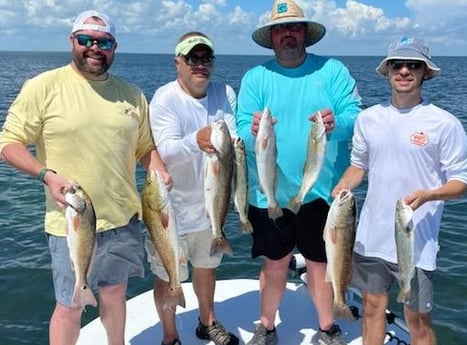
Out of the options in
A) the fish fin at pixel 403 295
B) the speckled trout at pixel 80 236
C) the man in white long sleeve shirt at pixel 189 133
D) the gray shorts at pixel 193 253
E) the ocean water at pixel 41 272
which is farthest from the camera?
the ocean water at pixel 41 272

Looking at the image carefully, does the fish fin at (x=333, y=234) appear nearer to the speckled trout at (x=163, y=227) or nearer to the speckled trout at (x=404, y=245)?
the speckled trout at (x=404, y=245)

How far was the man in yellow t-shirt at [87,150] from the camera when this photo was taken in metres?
3.73

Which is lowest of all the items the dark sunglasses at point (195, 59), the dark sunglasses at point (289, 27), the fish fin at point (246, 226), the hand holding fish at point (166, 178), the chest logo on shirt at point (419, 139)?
the fish fin at point (246, 226)

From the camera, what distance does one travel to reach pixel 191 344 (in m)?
4.97

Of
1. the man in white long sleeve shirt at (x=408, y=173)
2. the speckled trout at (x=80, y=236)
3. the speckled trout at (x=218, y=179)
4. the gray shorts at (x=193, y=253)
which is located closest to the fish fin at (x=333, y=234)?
the man in white long sleeve shirt at (x=408, y=173)

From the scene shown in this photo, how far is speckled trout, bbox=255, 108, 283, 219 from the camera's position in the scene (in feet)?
12.8

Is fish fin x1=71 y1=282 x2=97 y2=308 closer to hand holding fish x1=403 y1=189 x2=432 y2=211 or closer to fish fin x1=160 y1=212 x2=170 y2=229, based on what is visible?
fish fin x1=160 y1=212 x2=170 y2=229

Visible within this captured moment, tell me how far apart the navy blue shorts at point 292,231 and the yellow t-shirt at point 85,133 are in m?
1.11

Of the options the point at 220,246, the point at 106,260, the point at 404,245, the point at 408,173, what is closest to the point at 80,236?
the point at 106,260

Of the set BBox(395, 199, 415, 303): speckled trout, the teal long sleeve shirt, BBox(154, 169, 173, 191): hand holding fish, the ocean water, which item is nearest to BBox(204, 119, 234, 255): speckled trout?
BBox(154, 169, 173, 191): hand holding fish

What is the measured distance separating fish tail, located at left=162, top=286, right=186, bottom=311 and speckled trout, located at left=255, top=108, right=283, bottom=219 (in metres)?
0.94

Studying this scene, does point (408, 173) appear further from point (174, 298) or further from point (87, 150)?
point (87, 150)

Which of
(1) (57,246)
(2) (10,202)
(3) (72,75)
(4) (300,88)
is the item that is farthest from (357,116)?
(2) (10,202)

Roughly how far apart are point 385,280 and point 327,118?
1.31m
